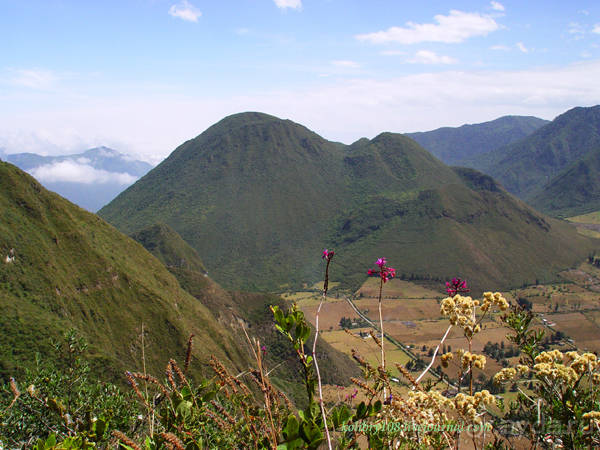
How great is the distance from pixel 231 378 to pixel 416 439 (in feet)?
6.55

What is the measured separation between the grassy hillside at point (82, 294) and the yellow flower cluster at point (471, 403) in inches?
1709

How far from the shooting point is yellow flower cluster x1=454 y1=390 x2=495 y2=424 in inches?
172

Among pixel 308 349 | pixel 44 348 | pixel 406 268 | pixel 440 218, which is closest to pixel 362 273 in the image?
pixel 406 268

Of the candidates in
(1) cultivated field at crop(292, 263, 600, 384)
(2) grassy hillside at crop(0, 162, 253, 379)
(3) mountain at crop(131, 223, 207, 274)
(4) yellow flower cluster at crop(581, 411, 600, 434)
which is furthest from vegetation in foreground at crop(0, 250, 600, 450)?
(3) mountain at crop(131, 223, 207, 274)

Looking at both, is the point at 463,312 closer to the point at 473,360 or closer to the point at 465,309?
the point at 465,309

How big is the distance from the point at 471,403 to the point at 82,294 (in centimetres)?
6011

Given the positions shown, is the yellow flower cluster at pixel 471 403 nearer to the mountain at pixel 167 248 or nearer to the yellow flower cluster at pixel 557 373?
the yellow flower cluster at pixel 557 373

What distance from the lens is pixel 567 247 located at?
181m

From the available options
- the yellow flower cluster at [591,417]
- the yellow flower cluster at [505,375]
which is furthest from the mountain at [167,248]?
the yellow flower cluster at [591,417]

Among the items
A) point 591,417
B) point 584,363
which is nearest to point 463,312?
point 584,363

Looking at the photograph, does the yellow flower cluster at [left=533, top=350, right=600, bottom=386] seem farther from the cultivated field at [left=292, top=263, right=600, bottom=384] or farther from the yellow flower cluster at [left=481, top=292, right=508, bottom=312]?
the cultivated field at [left=292, top=263, right=600, bottom=384]

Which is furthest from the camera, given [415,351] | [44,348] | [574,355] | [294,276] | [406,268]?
[294,276]

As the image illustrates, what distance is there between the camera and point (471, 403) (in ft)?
14.6

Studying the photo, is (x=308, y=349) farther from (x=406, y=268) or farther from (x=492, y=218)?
(x=492, y=218)
